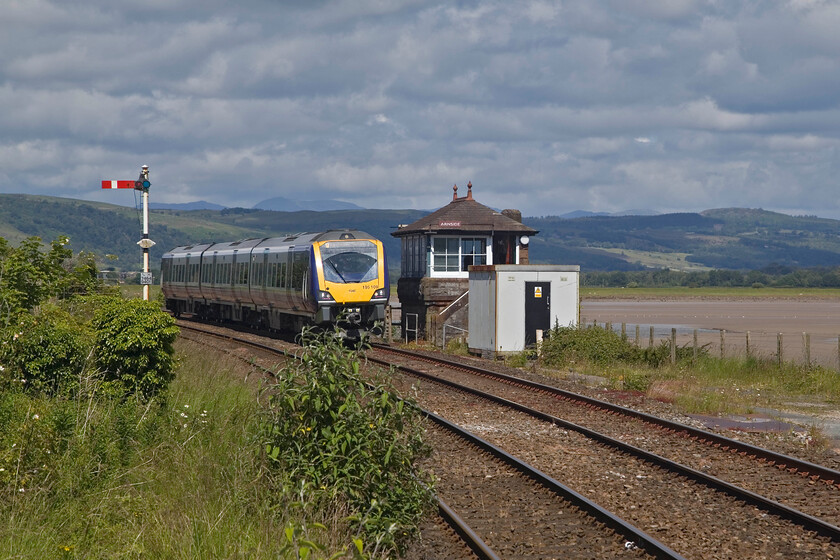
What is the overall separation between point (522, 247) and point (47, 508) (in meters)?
32.5

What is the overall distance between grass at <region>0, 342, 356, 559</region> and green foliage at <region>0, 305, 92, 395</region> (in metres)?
0.77

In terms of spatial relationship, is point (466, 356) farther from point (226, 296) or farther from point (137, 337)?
point (137, 337)

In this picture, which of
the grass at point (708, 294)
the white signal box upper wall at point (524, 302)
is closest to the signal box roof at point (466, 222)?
the white signal box upper wall at point (524, 302)

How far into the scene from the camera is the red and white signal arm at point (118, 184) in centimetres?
2888

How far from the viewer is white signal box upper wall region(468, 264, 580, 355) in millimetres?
29141

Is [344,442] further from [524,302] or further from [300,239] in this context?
[300,239]

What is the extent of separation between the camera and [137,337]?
12.6 m

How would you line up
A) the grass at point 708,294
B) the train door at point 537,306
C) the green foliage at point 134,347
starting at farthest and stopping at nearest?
the grass at point 708,294, the train door at point 537,306, the green foliage at point 134,347

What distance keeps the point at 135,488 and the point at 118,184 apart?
71.0 feet

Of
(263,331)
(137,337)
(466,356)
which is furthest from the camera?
(263,331)

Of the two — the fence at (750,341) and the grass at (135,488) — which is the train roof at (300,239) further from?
the grass at (135,488)

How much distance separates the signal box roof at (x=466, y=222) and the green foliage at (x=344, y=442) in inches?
1150

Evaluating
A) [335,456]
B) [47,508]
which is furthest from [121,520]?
[335,456]

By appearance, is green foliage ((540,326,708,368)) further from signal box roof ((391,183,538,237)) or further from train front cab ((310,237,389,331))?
signal box roof ((391,183,538,237))
